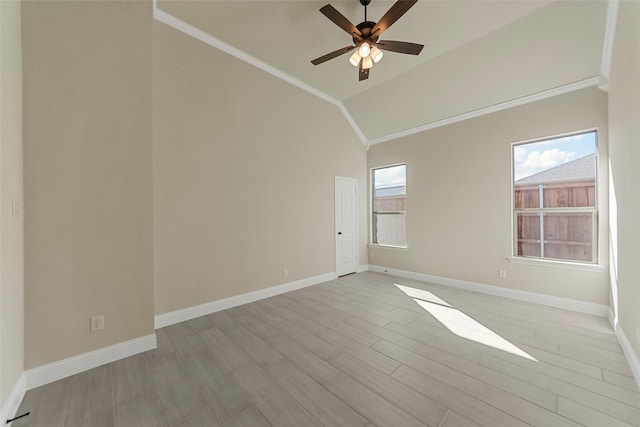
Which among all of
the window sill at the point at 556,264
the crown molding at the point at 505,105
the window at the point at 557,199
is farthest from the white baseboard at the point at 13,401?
the crown molding at the point at 505,105

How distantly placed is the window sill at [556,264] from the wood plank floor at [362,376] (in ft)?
2.00

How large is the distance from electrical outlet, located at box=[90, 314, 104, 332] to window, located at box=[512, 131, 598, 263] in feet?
17.1

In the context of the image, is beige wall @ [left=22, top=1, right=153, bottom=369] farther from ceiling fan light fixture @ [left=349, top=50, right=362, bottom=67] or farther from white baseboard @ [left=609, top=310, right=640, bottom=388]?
white baseboard @ [left=609, top=310, right=640, bottom=388]

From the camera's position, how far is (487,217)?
3.90 meters

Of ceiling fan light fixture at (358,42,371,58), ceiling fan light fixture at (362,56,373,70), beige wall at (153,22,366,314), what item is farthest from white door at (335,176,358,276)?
ceiling fan light fixture at (358,42,371,58)

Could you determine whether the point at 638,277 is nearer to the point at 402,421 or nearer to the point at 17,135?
the point at 402,421

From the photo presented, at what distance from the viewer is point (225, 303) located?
3.23 metres

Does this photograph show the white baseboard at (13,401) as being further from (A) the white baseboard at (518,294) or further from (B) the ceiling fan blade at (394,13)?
(A) the white baseboard at (518,294)

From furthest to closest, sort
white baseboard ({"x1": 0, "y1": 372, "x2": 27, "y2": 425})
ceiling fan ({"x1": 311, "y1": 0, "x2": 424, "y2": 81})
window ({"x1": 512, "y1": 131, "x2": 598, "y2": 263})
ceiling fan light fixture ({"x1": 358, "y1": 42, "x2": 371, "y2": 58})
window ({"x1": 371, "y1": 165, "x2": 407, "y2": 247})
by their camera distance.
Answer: window ({"x1": 371, "y1": 165, "x2": 407, "y2": 247}) < window ({"x1": 512, "y1": 131, "x2": 598, "y2": 263}) < ceiling fan light fixture ({"x1": 358, "y1": 42, "x2": 371, "y2": 58}) < ceiling fan ({"x1": 311, "y1": 0, "x2": 424, "y2": 81}) < white baseboard ({"x1": 0, "y1": 372, "x2": 27, "y2": 425})

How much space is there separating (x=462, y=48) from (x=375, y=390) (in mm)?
4076

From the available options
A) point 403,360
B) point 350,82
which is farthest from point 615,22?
point 403,360

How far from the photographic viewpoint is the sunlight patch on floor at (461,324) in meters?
2.31

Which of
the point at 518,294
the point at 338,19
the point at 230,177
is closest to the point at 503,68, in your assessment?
the point at 338,19

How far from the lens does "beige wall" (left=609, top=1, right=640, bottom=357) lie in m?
1.75
